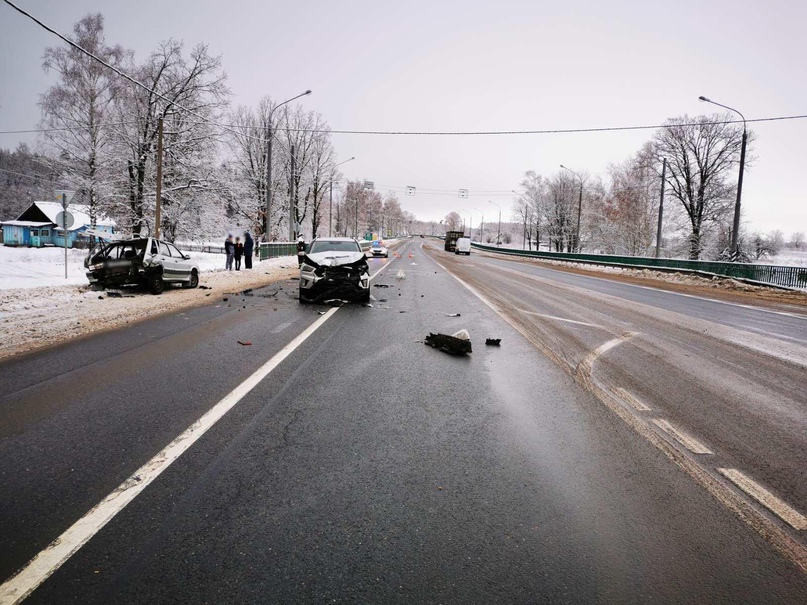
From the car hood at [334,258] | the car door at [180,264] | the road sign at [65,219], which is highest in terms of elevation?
the road sign at [65,219]

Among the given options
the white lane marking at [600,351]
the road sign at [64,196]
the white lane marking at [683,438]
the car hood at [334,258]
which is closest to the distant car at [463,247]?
the road sign at [64,196]

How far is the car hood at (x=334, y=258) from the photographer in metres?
12.4

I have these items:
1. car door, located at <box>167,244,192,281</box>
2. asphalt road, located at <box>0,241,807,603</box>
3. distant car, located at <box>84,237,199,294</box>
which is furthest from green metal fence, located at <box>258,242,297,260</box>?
asphalt road, located at <box>0,241,807,603</box>

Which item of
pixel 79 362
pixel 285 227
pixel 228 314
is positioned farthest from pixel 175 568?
pixel 285 227

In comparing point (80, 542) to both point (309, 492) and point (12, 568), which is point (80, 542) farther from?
point (309, 492)

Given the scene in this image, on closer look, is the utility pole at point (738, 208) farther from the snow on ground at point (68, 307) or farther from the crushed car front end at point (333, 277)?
the snow on ground at point (68, 307)

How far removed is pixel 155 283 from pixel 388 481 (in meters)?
13.2

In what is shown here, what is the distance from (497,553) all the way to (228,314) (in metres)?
9.36

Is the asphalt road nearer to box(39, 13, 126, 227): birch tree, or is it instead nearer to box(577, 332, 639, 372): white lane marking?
box(577, 332, 639, 372): white lane marking

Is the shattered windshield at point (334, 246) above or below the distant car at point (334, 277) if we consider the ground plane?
above

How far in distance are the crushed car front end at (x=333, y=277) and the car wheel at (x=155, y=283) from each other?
475 cm

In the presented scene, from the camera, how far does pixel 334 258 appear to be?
12.6 meters

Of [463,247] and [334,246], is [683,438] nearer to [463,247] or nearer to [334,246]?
[334,246]

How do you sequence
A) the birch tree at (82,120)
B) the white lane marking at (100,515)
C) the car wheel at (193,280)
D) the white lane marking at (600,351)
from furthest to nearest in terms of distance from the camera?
the birch tree at (82,120) → the car wheel at (193,280) → the white lane marking at (600,351) → the white lane marking at (100,515)
